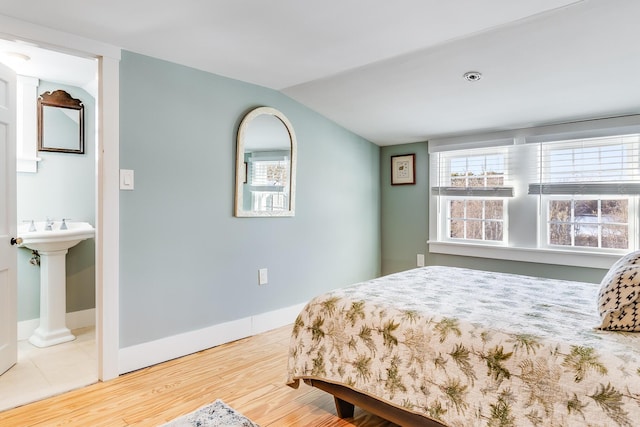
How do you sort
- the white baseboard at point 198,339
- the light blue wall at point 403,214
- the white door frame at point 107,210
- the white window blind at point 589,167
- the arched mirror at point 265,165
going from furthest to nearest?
the light blue wall at point 403,214 → the arched mirror at point 265,165 → the white window blind at point 589,167 → the white baseboard at point 198,339 → the white door frame at point 107,210

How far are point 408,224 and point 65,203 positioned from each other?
10.3ft

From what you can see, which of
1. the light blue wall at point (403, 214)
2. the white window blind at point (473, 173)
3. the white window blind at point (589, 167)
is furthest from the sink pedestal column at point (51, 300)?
the white window blind at point (589, 167)

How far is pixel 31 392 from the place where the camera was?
83.6 inches

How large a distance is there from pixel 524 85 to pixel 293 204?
6.25ft

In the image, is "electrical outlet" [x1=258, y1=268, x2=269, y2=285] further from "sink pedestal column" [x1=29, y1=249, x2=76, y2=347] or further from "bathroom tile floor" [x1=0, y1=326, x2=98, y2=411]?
"sink pedestal column" [x1=29, y1=249, x2=76, y2=347]

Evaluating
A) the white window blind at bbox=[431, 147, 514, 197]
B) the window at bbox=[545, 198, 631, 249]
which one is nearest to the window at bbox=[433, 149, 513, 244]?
the white window blind at bbox=[431, 147, 514, 197]

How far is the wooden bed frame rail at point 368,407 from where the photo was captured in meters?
1.54

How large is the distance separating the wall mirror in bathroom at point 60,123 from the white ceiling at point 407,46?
1.36 metres

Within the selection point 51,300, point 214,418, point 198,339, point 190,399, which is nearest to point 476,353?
point 214,418

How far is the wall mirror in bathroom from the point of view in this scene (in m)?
3.15

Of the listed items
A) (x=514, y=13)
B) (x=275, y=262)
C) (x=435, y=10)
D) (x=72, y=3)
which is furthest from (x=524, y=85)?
(x=72, y=3)

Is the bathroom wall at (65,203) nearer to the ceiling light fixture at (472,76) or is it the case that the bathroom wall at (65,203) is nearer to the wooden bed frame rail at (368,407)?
the wooden bed frame rail at (368,407)

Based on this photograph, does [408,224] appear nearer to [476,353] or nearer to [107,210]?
[476,353]

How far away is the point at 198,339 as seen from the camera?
2734 millimetres
